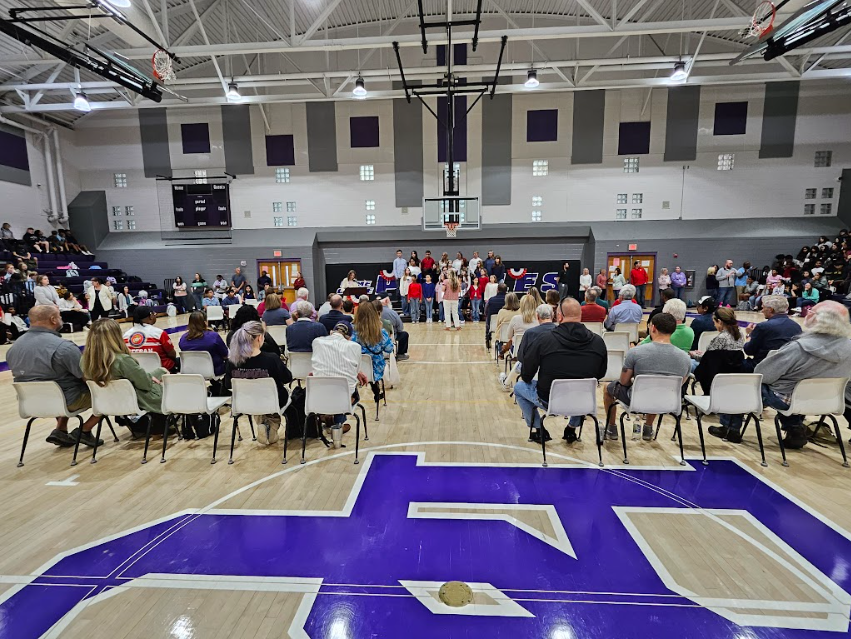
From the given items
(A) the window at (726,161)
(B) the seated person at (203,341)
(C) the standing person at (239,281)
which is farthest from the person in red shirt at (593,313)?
(A) the window at (726,161)

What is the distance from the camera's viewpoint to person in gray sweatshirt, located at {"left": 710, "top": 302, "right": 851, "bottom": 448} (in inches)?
138

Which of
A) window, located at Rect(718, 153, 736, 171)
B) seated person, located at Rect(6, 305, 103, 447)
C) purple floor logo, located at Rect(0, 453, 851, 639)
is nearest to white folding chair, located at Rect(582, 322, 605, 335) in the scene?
purple floor logo, located at Rect(0, 453, 851, 639)

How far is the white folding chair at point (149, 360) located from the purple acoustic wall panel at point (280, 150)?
1328cm

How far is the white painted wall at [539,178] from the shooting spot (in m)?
14.7

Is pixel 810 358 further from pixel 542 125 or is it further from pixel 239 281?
pixel 239 281

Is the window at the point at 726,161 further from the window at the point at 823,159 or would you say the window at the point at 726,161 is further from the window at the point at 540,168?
the window at the point at 540,168

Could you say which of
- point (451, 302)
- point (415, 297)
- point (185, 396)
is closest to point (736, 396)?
point (185, 396)

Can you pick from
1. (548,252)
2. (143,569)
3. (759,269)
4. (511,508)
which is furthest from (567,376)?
(759,269)

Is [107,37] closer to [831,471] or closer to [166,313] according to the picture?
[166,313]

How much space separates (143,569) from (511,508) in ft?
7.57

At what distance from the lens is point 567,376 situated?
145 inches

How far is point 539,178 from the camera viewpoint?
15461mm

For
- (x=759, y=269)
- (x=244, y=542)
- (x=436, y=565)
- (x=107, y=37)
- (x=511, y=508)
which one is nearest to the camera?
(x=436, y=565)

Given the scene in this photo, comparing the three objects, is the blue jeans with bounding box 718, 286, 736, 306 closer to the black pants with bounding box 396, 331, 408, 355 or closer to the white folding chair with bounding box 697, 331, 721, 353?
the white folding chair with bounding box 697, 331, 721, 353
